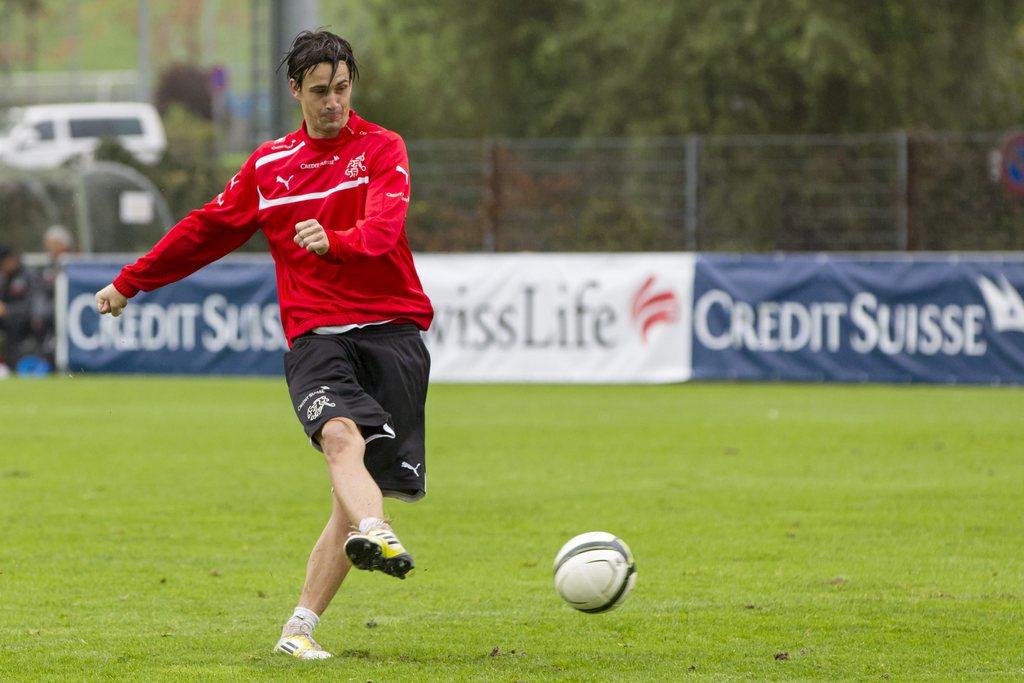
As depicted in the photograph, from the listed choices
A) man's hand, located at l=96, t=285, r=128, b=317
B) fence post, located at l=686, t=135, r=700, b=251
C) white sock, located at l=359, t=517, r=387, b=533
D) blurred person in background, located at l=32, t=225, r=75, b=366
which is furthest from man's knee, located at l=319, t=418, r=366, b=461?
fence post, located at l=686, t=135, r=700, b=251

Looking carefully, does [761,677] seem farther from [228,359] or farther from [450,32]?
[450,32]

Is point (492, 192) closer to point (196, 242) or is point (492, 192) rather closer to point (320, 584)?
point (196, 242)

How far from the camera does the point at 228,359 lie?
21.8 meters

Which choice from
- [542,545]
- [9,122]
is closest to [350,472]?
[542,545]

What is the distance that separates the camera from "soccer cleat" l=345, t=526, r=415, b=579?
18.0 ft

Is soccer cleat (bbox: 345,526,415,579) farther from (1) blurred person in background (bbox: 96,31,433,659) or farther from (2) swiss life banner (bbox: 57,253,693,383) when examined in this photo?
(2) swiss life banner (bbox: 57,253,693,383)

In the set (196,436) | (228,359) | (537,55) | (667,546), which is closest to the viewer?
(667,546)

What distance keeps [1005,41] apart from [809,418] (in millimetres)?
17039

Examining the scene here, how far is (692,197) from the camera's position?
23250mm

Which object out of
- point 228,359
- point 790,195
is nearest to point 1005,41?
point 790,195

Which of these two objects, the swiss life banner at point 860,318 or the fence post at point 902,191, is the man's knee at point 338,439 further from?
A: the fence post at point 902,191

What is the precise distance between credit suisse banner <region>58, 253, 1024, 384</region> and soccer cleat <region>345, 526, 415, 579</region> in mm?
14826

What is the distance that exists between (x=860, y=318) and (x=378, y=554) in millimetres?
15031

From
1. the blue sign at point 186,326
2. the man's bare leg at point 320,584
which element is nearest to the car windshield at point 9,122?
the blue sign at point 186,326
